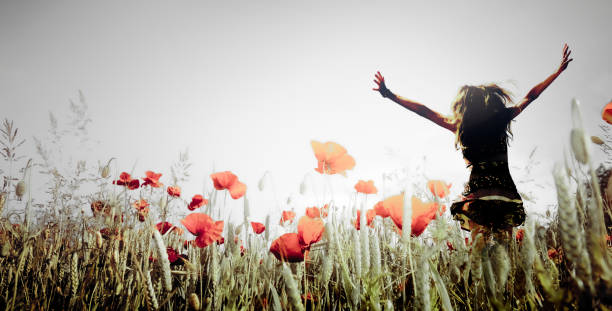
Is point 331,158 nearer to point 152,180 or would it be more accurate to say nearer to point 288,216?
point 288,216

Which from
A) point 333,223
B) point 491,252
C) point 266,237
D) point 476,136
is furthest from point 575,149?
point 476,136

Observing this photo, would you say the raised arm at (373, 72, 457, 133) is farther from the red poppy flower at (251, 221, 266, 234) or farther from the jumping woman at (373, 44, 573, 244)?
the red poppy flower at (251, 221, 266, 234)

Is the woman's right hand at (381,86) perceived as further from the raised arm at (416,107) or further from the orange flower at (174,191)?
the orange flower at (174,191)

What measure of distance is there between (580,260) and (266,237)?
1.42 m

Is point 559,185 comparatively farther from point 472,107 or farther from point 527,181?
point 527,181

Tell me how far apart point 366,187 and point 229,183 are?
4.39 feet

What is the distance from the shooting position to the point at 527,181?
2.20 m

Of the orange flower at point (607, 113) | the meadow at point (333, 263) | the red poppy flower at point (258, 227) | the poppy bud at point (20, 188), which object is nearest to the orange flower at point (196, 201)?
the meadow at point (333, 263)

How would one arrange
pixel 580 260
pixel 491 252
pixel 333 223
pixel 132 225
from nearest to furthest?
pixel 580 260
pixel 491 252
pixel 333 223
pixel 132 225

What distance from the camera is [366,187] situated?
9.12 ft

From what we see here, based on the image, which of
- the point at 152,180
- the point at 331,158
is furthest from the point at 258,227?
the point at 152,180

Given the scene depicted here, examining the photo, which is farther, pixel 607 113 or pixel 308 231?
pixel 607 113

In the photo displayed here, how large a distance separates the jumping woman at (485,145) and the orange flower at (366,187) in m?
0.82

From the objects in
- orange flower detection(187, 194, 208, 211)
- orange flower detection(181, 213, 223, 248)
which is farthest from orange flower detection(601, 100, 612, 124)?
orange flower detection(187, 194, 208, 211)
